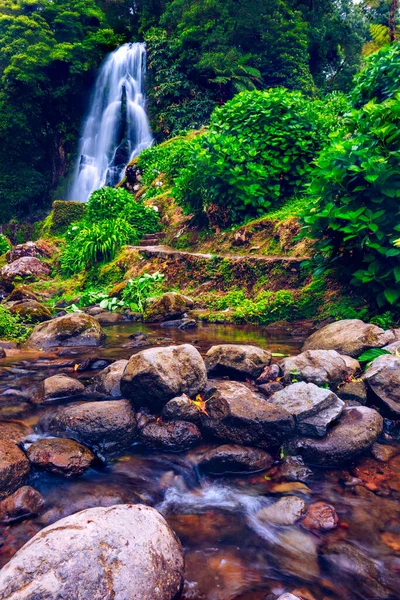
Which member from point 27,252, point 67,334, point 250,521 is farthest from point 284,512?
point 27,252

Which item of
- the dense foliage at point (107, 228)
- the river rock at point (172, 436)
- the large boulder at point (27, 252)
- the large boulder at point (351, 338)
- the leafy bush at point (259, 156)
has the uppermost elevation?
the leafy bush at point (259, 156)

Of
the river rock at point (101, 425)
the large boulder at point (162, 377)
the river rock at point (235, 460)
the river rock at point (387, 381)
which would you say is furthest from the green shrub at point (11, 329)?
the river rock at point (387, 381)

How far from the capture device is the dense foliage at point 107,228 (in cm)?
1100

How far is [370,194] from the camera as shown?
466cm

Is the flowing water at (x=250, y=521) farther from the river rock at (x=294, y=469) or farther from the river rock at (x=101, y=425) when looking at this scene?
the river rock at (x=101, y=425)

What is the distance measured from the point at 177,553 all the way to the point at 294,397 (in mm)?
1536

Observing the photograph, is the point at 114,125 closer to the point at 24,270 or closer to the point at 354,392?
the point at 24,270

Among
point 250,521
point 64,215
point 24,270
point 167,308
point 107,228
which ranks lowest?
point 250,521

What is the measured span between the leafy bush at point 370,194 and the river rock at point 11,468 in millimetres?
3897

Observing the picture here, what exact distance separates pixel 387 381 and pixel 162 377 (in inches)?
74.2

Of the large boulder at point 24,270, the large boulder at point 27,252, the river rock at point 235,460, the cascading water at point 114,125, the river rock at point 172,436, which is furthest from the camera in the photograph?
the cascading water at point 114,125

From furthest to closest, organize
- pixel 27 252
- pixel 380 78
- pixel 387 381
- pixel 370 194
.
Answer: pixel 27 252, pixel 380 78, pixel 370 194, pixel 387 381

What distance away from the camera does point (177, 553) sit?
6.68 feet

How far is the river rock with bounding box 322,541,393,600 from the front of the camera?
2.02m
